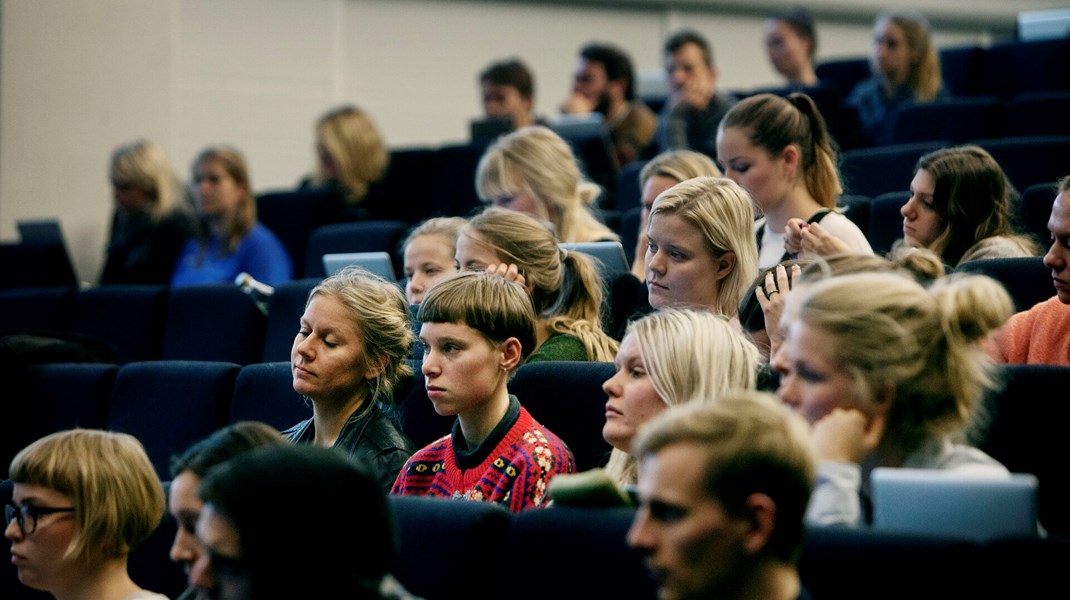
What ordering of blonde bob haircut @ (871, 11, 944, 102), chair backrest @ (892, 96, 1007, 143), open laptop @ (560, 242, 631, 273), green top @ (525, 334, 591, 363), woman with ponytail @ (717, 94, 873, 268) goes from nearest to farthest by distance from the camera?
1. green top @ (525, 334, 591, 363)
2. woman with ponytail @ (717, 94, 873, 268)
3. open laptop @ (560, 242, 631, 273)
4. chair backrest @ (892, 96, 1007, 143)
5. blonde bob haircut @ (871, 11, 944, 102)

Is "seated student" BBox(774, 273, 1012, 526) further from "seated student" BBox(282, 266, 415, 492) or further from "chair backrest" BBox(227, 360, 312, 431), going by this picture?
"chair backrest" BBox(227, 360, 312, 431)

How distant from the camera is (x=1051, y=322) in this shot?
7.33 ft

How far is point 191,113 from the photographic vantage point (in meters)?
6.04

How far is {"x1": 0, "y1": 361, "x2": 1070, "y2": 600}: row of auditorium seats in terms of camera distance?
127 cm

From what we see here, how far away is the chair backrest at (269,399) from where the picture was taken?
256 centimetres

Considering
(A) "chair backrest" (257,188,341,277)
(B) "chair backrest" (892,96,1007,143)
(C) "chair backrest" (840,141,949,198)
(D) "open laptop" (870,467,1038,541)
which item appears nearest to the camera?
(D) "open laptop" (870,467,1038,541)

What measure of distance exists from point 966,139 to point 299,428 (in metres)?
2.52

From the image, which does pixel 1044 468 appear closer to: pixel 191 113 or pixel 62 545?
pixel 62 545

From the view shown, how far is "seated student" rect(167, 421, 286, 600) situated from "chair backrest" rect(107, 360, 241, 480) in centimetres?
101

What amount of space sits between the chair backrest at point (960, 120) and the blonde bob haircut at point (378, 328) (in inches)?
92.0

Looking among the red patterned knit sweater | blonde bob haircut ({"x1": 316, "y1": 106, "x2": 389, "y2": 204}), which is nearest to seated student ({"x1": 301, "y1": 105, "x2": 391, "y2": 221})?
blonde bob haircut ({"x1": 316, "y1": 106, "x2": 389, "y2": 204})

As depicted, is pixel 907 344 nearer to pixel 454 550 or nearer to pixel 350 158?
pixel 454 550

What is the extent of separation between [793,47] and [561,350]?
10.3ft

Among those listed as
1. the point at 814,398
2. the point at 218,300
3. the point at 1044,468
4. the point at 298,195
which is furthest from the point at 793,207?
the point at 298,195
